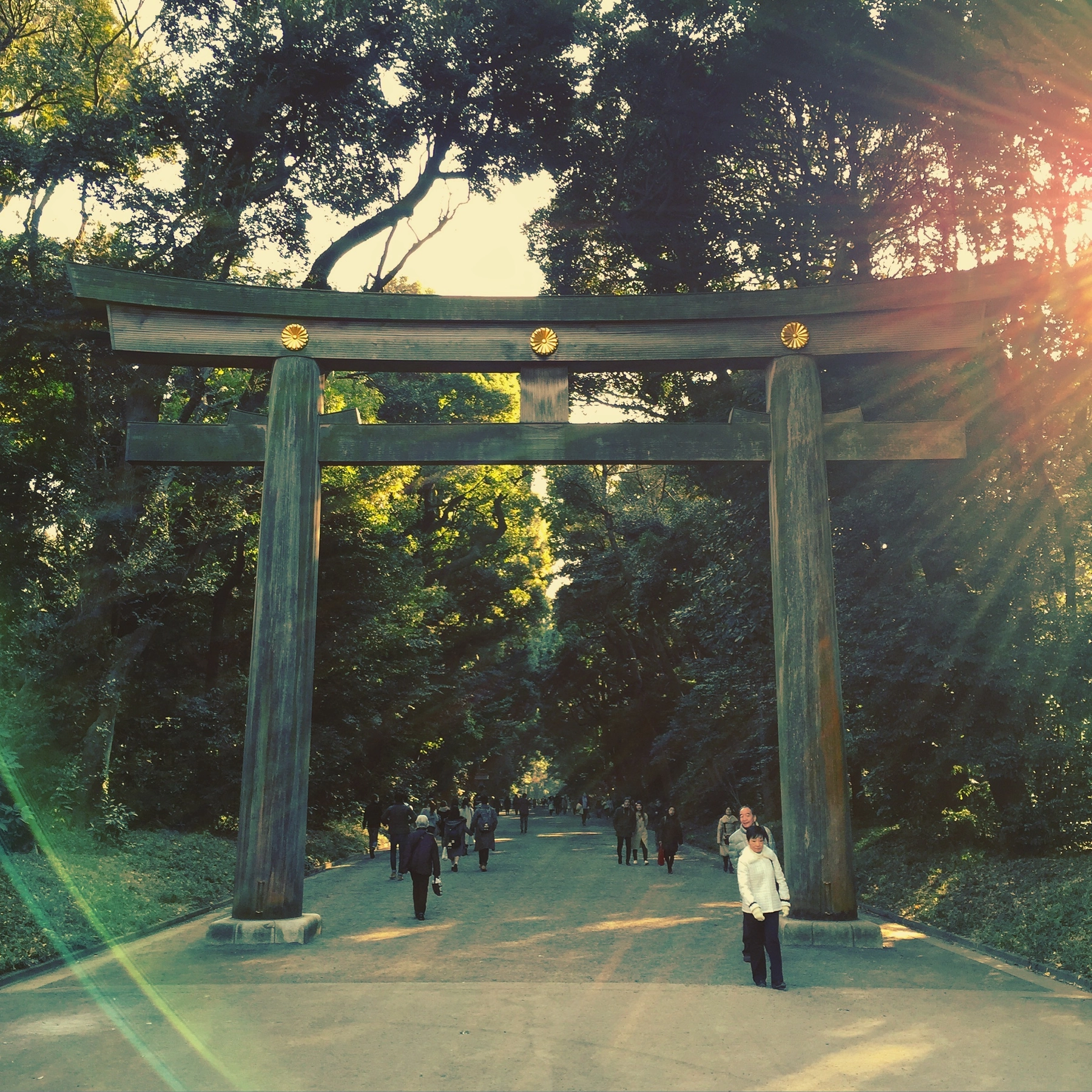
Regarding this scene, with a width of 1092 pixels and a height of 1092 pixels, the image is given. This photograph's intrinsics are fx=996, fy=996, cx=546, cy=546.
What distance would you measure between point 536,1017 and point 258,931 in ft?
12.5

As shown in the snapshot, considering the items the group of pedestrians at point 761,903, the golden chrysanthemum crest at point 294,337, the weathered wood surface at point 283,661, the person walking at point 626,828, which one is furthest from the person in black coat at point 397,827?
the group of pedestrians at point 761,903

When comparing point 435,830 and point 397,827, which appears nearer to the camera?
point 435,830

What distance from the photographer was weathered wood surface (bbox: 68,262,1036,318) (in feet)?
35.1

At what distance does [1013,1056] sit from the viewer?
20.2 feet

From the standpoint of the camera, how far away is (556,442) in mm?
10930

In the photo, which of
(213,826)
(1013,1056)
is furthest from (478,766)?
(1013,1056)

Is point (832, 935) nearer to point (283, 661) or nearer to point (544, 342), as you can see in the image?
point (283, 661)

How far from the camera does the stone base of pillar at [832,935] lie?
32.1ft

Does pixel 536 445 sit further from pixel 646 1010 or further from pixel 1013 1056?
pixel 1013 1056

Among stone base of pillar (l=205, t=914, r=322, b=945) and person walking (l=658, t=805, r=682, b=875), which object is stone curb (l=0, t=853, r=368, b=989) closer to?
stone base of pillar (l=205, t=914, r=322, b=945)

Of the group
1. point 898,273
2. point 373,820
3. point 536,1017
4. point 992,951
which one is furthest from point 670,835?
point 536,1017

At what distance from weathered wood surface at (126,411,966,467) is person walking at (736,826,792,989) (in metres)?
4.32

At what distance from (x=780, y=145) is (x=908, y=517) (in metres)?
7.64

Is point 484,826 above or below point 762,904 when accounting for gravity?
below
